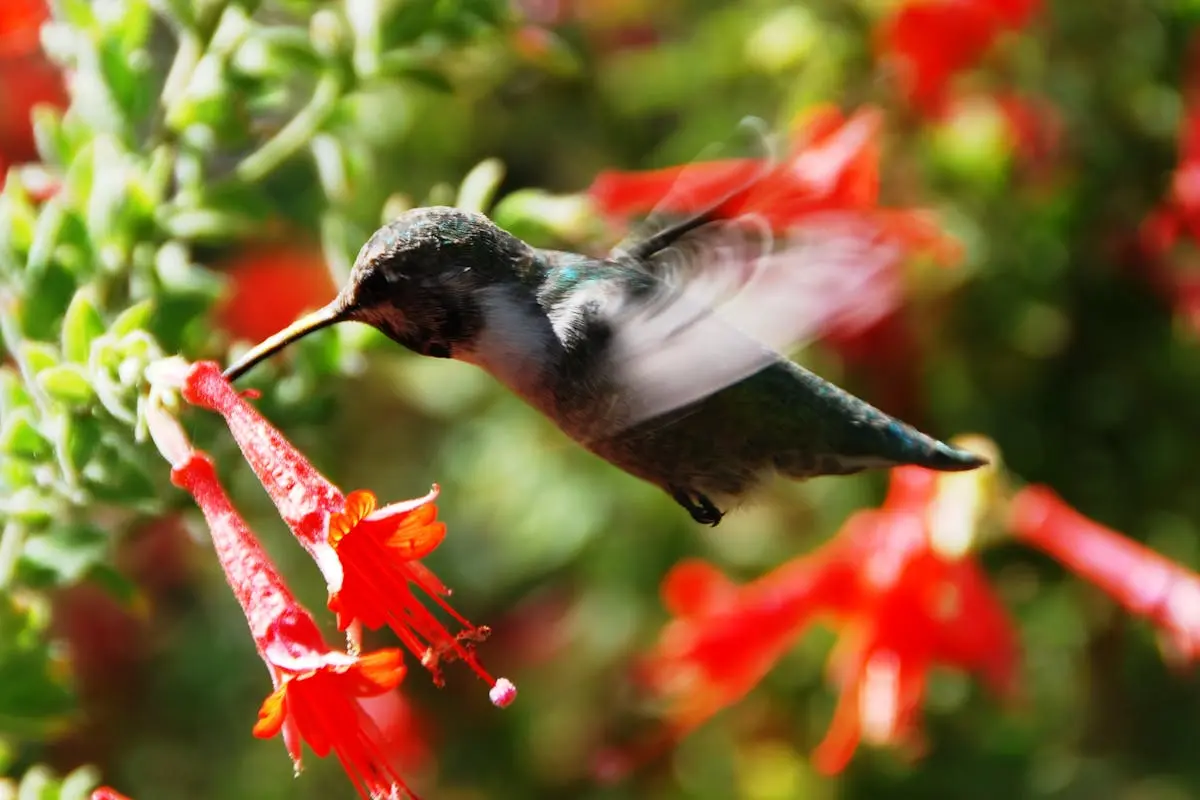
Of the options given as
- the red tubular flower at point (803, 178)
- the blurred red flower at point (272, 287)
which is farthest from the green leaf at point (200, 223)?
the blurred red flower at point (272, 287)

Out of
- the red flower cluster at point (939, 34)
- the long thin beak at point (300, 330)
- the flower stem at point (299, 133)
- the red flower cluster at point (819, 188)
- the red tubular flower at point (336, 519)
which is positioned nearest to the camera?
the red tubular flower at point (336, 519)

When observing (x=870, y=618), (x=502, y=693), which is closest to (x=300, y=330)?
(x=502, y=693)

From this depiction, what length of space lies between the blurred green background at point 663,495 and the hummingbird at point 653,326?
34 centimetres

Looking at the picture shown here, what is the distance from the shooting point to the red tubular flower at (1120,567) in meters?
2.05

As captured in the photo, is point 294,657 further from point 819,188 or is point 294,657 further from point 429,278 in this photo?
point 819,188

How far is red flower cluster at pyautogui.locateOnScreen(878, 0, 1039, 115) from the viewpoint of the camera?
2.29 m

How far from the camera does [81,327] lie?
53.5 inches

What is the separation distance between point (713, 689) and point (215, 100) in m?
1.15

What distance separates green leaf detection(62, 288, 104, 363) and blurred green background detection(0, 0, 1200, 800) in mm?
456

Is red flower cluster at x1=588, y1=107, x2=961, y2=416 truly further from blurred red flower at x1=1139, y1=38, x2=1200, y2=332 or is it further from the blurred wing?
blurred red flower at x1=1139, y1=38, x2=1200, y2=332

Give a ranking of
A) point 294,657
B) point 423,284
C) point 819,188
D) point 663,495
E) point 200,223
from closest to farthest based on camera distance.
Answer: point 294,657
point 423,284
point 200,223
point 819,188
point 663,495

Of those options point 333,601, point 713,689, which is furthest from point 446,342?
point 713,689

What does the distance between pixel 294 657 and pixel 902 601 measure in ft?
3.62

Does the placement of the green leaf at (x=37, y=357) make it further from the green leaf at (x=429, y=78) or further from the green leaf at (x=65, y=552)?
the green leaf at (x=429, y=78)
